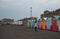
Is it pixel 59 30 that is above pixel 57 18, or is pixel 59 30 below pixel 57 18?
below

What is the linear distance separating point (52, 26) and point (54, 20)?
127 centimetres

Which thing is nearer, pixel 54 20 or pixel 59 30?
pixel 59 30

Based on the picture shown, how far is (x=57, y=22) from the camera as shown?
3466cm

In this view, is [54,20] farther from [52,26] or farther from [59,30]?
[59,30]

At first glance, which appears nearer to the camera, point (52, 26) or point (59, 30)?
point (59, 30)

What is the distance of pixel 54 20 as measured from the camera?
3609 centimetres

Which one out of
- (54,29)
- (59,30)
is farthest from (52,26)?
(59,30)

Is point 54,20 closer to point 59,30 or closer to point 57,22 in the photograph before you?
point 57,22

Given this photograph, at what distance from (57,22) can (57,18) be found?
1.30 m

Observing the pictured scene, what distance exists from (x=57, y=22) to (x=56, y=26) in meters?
0.83

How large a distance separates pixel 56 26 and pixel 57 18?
6.69ft

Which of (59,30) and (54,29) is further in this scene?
(54,29)

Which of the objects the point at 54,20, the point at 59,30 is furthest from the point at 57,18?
the point at 59,30

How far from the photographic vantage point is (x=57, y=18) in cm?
3569
